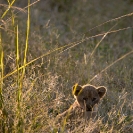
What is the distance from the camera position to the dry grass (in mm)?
4664

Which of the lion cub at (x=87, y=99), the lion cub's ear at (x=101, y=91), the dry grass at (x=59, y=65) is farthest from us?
the lion cub's ear at (x=101, y=91)

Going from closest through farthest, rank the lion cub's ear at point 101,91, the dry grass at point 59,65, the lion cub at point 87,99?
the dry grass at point 59,65, the lion cub at point 87,99, the lion cub's ear at point 101,91

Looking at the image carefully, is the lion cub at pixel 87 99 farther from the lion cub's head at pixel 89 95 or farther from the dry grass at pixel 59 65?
the dry grass at pixel 59 65

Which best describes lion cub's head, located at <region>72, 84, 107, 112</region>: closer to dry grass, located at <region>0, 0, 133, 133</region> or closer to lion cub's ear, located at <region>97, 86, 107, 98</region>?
lion cub's ear, located at <region>97, 86, 107, 98</region>

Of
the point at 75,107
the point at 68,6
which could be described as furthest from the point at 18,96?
the point at 68,6

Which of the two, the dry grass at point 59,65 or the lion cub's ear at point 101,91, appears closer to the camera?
the dry grass at point 59,65

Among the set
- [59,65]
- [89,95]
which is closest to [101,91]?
[89,95]

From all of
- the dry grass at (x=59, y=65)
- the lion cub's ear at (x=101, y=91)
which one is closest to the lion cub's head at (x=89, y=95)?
the lion cub's ear at (x=101, y=91)

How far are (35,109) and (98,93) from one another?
1.46 meters

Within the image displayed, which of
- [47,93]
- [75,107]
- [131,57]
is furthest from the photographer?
[131,57]

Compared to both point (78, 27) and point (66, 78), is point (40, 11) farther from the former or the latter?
point (66, 78)

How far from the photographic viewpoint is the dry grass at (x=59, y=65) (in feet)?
15.3

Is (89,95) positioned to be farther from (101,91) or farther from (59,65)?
(59,65)

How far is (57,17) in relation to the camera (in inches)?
451
